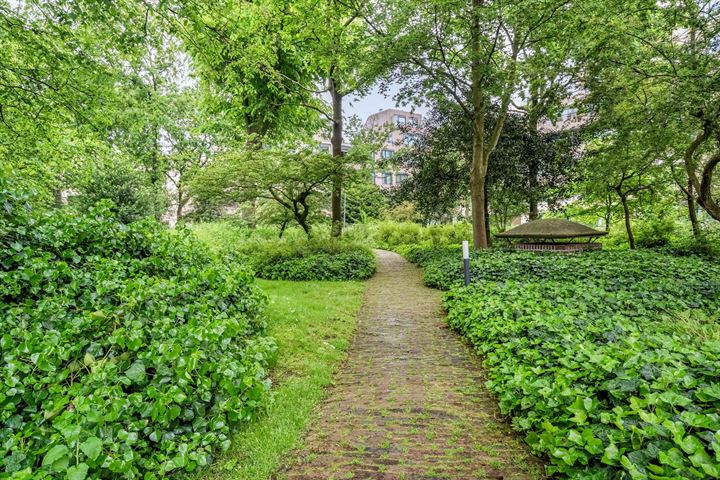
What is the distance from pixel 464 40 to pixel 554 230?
6.15 m

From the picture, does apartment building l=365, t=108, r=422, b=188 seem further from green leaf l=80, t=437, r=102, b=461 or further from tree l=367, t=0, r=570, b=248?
green leaf l=80, t=437, r=102, b=461

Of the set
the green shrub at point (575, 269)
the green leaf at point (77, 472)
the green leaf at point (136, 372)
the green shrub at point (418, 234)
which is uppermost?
the green shrub at point (418, 234)

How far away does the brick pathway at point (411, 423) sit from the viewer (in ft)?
8.04

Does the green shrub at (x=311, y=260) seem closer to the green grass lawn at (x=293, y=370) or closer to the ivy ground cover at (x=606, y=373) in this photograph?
the green grass lawn at (x=293, y=370)

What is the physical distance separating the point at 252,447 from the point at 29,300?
204cm

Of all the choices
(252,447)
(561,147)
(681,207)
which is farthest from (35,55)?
(681,207)

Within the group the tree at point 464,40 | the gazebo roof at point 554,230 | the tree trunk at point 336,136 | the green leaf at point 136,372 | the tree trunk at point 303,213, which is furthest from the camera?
the tree trunk at point 336,136

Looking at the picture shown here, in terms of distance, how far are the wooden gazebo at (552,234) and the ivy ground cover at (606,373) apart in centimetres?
525

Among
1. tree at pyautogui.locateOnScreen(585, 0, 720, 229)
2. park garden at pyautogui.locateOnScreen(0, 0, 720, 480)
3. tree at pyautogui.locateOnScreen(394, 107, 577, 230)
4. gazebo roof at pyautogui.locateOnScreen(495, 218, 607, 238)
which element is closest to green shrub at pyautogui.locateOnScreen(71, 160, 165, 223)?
park garden at pyautogui.locateOnScreen(0, 0, 720, 480)

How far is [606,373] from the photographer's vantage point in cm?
259

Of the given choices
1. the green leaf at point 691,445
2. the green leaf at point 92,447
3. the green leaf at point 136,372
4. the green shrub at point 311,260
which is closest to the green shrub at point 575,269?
the green shrub at point 311,260

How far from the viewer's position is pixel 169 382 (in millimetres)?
2479

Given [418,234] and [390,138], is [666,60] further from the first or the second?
[390,138]

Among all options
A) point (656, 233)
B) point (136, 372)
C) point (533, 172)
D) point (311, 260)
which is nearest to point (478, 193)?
point (533, 172)
